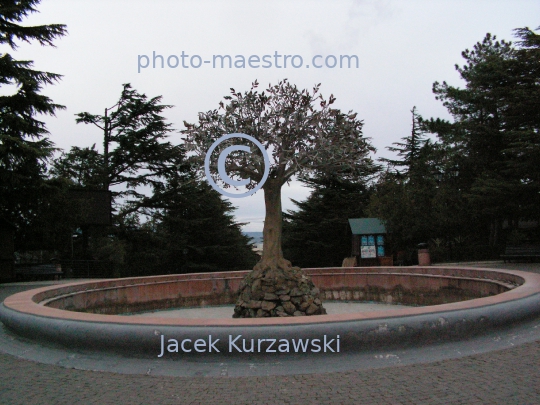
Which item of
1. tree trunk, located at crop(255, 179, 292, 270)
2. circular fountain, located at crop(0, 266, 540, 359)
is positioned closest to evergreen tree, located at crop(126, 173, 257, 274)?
tree trunk, located at crop(255, 179, 292, 270)

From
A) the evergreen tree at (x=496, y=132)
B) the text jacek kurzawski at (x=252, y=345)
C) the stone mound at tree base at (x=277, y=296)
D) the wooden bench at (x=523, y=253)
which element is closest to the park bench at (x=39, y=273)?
the stone mound at tree base at (x=277, y=296)

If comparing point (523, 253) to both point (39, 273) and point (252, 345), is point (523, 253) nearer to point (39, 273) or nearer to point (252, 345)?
point (252, 345)

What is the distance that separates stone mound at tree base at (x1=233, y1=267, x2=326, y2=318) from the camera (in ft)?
32.7

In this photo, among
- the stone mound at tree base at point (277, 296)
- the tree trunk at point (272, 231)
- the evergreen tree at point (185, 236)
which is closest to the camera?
the stone mound at tree base at point (277, 296)

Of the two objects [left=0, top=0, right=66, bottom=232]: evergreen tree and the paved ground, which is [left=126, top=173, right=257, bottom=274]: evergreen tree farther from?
the paved ground

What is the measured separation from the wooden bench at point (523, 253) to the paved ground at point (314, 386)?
1715cm

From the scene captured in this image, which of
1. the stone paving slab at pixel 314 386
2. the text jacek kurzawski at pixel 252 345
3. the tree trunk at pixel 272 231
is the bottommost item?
the stone paving slab at pixel 314 386

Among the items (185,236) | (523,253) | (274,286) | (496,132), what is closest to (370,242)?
(523,253)

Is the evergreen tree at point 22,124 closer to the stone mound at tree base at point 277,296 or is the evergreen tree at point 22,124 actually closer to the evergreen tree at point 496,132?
the stone mound at tree base at point 277,296

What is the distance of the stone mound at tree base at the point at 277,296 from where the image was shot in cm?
998

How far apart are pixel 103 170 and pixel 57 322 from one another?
30514 millimetres

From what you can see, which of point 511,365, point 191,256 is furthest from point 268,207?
point 191,256

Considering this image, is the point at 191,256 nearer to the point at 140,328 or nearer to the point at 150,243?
the point at 150,243

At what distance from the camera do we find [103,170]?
3488 centimetres
